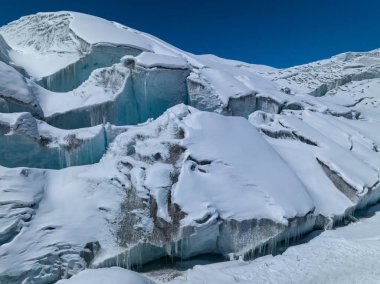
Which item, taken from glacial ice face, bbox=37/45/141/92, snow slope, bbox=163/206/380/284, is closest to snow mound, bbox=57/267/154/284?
snow slope, bbox=163/206/380/284

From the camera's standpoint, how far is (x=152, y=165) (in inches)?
328

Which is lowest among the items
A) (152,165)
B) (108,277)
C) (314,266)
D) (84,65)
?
(314,266)

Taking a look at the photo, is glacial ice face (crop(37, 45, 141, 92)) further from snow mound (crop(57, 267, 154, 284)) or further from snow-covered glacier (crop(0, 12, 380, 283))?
snow mound (crop(57, 267, 154, 284))

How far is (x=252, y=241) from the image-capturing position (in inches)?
300

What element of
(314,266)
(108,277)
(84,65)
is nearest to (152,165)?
(108,277)

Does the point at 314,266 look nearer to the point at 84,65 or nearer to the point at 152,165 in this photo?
the point at 152,165

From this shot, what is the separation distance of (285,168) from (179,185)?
3178 mm

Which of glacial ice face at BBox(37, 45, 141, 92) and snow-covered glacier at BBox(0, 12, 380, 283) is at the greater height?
glacial ice face at BBox(37, 45, 141, 92)

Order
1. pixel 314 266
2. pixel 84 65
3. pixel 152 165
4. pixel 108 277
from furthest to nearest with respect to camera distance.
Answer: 1. pixel 84 65
2. pixel 152 165
3. pixel 314 266
4. pixel 108 277

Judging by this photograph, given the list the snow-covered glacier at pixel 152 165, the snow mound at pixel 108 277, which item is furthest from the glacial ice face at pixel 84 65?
the snow mound at pixel 108 277

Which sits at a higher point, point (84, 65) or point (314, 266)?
point (84, 65)

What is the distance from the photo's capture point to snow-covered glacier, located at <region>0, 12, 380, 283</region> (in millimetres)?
6926

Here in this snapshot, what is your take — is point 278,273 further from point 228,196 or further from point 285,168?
point 285,168

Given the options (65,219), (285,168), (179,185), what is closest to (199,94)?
(285,168)
